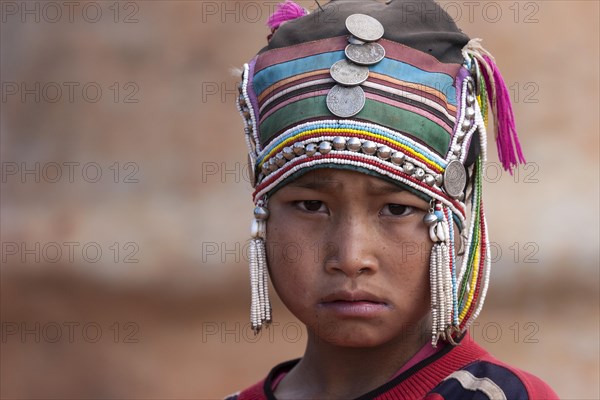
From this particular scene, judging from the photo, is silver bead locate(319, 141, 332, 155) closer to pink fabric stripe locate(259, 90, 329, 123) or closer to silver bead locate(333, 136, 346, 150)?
silver bead locate(333, 136, 346, 150)

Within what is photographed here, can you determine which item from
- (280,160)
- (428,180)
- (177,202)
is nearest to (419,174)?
(428,180)

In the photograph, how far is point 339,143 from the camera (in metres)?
2.74

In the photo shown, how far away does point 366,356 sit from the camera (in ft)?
9.73

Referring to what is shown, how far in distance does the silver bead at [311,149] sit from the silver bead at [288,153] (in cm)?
6

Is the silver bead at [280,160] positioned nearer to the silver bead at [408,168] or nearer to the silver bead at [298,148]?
the silver bead at [298,148]

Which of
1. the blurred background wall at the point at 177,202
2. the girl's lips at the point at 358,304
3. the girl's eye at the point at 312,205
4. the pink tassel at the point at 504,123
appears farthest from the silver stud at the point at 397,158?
the blurred background wall at the point at 177,202

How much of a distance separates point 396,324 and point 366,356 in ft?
0.65

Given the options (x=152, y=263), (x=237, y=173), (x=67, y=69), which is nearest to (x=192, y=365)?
(x=152, y=263)

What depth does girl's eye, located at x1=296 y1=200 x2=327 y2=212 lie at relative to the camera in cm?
282

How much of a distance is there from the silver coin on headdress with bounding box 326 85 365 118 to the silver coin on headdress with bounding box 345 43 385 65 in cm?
7

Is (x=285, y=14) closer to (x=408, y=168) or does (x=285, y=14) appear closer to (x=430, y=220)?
→ (x=408, y=168)

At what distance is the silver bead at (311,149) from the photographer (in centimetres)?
277

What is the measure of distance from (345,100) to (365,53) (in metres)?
→ 0.14

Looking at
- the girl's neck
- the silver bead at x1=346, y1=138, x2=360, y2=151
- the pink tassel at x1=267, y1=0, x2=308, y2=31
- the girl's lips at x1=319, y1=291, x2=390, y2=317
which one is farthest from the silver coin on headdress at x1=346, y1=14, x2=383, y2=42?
the girl's neck
